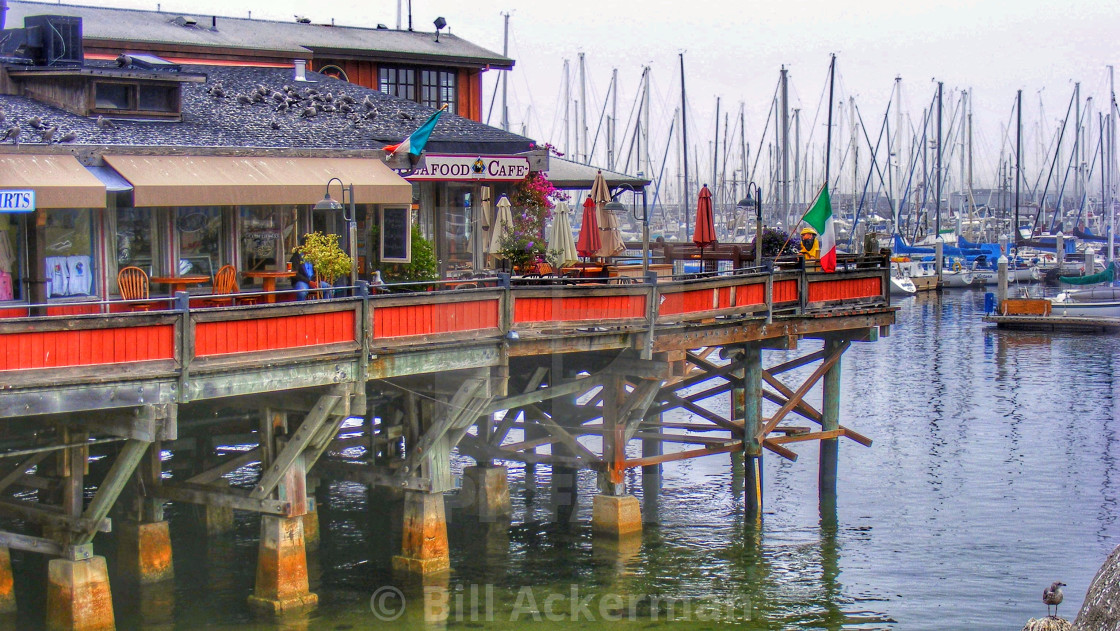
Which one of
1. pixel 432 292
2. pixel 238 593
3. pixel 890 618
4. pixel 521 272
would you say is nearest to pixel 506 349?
pixel 432 292

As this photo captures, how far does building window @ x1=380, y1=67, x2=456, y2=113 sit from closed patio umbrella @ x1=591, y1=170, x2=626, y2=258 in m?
7.68

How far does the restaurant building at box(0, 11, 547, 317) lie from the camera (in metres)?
19.9

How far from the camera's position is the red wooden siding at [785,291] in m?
26.2

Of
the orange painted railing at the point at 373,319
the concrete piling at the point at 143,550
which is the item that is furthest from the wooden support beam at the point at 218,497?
the orange painted railing at the point at 373,319

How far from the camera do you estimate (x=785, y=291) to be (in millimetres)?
26375

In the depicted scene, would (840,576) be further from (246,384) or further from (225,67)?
(225,67)

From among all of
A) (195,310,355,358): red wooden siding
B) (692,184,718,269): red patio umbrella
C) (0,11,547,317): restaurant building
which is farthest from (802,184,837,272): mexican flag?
(195,310,355,358): red wooden siding

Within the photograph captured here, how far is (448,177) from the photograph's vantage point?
2498 centimetres

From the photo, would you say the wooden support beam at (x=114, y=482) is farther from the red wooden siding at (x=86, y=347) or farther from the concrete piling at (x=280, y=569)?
the concrete piling at (x=280, y=569)

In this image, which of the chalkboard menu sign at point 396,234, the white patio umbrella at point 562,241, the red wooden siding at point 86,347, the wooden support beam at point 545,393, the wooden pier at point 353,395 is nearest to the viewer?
the red wooden siding at point 86,347

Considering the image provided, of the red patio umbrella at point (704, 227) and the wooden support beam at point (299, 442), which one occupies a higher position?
the red patio umbrella at point (704, 227)

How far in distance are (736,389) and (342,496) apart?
846 centimetres

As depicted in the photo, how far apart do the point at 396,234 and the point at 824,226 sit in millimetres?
8115

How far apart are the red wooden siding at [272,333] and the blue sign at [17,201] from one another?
3.31 metres
